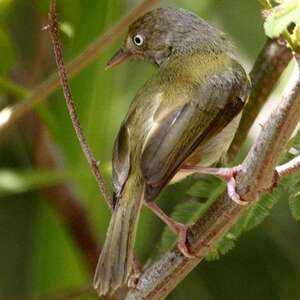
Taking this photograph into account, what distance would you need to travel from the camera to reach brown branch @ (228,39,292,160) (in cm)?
275

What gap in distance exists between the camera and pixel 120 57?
9.76ft

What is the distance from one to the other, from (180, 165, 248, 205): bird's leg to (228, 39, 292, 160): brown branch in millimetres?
393

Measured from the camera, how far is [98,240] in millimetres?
3373

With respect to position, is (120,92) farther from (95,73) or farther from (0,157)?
(0,157)

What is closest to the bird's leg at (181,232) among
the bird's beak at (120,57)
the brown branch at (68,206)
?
the bird's beak at (120,57)

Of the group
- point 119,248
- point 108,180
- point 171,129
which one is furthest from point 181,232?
point 108,180

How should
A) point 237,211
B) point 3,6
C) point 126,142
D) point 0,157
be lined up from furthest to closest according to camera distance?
point 0,157 < point 3,6 < point 126,142 < point 237,211

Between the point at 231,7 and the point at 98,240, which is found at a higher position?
the point at 231,7

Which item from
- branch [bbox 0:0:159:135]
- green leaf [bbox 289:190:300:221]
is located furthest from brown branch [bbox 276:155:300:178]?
branch [bbox 0:0:159:135]

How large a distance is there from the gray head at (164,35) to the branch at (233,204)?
3.59 ft

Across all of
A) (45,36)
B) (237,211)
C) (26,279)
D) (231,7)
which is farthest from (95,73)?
(237,211)

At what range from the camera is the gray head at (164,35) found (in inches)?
116

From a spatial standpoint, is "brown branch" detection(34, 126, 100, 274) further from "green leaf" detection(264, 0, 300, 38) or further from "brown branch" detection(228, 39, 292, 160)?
"green leaf" detection(264, 0, 300, 38)

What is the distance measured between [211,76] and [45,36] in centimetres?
127
